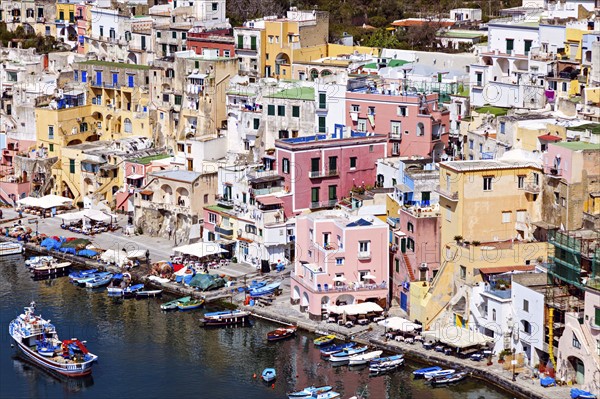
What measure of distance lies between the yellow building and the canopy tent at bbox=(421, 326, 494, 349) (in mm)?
960

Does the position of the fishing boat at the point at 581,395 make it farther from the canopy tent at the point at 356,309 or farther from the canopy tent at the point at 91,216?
the canopy tent at the point at 91,216

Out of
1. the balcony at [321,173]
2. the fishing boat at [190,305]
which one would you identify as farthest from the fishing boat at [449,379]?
the balcony at [321,173]

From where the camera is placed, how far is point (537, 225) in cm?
6294

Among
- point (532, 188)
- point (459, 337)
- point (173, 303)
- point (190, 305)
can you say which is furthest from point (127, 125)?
point (459, 337)

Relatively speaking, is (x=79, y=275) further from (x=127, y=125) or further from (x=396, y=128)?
(x=127, y=125)

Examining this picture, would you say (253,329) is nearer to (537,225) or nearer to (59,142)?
(537,225)

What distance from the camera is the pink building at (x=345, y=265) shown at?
64562 mm

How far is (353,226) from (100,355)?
11317mm

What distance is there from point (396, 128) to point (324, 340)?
52.3 feet

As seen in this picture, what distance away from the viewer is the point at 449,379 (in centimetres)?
5809

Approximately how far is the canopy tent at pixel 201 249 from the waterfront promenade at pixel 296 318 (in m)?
1.06

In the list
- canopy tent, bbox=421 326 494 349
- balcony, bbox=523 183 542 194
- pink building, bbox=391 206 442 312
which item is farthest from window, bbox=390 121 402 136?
canopy tent, bbox=421 326 494 349

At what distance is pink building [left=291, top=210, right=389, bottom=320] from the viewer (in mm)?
64562

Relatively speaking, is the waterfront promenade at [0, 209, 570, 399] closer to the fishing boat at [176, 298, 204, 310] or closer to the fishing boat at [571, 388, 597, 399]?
the fishing boat at [571, 388, 597, 399]
